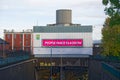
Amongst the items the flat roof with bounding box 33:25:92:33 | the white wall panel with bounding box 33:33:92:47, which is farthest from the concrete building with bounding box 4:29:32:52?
the white wall panel with bounding box 33:33:92:47

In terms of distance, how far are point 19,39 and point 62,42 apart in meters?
43.8

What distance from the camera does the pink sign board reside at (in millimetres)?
107312

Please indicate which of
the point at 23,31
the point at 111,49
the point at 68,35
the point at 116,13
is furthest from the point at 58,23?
the point at 116,13

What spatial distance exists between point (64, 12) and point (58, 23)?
378cm

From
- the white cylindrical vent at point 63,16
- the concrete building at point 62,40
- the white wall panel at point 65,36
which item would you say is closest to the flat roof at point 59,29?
the concrete building at point 62,40

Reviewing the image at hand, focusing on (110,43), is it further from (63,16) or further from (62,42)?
(63,16)

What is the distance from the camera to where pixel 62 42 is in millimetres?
107750

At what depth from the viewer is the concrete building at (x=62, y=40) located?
352 feet

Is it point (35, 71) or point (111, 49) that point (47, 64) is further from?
point (111, 49)

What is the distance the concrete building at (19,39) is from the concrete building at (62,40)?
3797 centimetres

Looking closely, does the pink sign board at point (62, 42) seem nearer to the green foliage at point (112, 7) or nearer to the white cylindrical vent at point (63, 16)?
the white cylindrical vent at point (63, 16)

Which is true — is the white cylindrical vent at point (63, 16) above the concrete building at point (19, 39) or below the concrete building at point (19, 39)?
above

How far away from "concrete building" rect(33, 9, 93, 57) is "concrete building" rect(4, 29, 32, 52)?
38.0 meters

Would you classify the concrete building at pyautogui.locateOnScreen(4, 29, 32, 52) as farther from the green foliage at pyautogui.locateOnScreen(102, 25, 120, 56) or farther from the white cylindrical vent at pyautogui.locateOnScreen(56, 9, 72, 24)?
the green foliage at pyautogui.locateOnScreen(102, 25, 120, 56)
